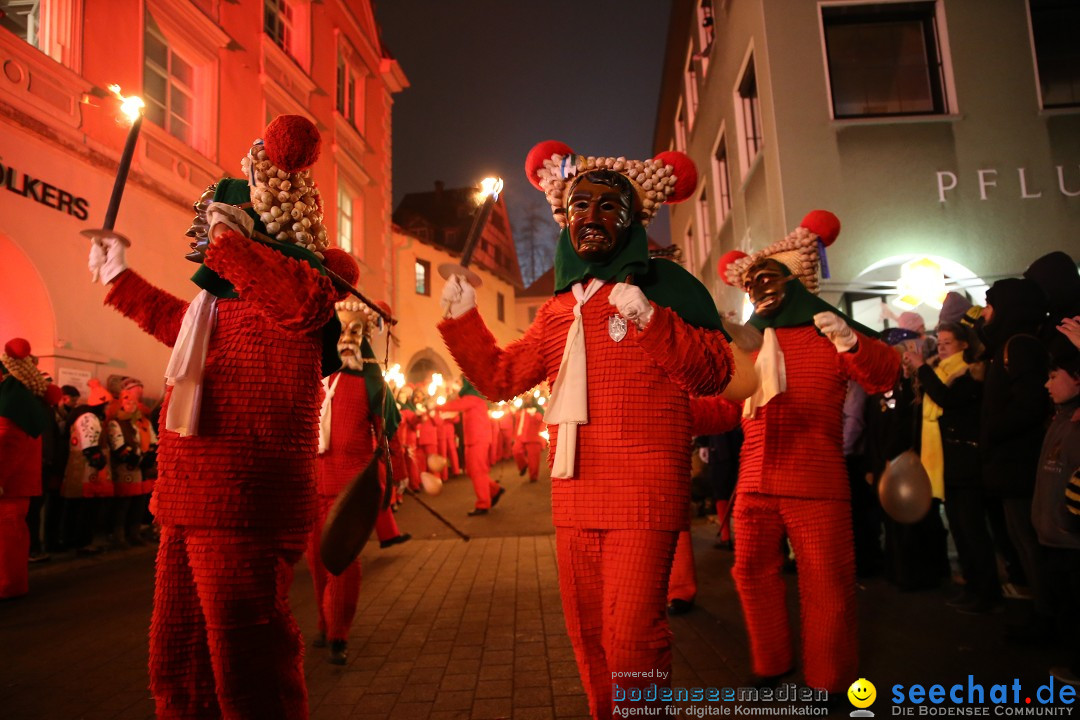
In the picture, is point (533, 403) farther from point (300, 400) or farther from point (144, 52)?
point (300, 400)

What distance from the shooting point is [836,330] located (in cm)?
311

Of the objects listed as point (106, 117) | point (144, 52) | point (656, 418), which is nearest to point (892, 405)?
point (656, 418)

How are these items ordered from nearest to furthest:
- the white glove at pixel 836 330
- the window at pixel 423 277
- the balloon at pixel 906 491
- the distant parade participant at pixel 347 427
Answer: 1. the white glove at pixel 836 330
2. the balloon at pixel 906 491
3. the distant parade participant at pixel 347 427
4. the window at pixel 423 277

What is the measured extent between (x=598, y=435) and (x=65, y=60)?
971cm

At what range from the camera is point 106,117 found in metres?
8.81

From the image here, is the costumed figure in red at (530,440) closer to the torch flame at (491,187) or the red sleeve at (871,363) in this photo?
the red sleeve at (871,363)

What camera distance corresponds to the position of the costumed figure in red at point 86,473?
690 centimetres

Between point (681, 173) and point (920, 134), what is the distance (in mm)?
7546

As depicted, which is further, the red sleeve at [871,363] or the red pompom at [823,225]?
the red pompom at [823,225]

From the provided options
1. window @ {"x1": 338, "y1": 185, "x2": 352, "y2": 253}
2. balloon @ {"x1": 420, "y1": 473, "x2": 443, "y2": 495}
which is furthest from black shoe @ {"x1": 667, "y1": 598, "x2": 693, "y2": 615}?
window @ {"x1": 338, "y1": 185, "x2": 352, "y2": 253}

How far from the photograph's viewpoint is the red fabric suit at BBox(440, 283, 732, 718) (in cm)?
204

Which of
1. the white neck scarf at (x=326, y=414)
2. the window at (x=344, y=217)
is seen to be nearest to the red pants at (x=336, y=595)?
the white neck scarf at (x=326, y=414)

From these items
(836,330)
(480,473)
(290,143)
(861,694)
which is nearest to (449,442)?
(480,473)

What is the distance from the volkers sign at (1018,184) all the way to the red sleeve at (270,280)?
8.69 m
